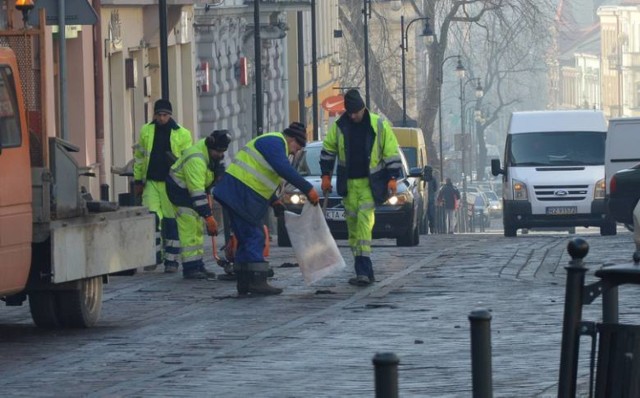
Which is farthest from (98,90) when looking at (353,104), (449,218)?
(449,218)

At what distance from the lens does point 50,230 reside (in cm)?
1340

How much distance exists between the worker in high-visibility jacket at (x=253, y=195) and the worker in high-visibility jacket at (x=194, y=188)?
1.39 meters

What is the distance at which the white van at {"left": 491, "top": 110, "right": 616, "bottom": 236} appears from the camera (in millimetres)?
29938

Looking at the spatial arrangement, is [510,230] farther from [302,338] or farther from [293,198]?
[302,338]

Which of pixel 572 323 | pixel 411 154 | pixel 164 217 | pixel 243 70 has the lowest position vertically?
pixel 411 154

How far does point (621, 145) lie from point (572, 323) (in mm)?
21714

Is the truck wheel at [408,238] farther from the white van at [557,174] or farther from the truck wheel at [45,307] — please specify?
the truck wheel at [45,307]

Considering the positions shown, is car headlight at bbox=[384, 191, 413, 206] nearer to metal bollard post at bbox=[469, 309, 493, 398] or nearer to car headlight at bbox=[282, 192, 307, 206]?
car headlight at bbox=[282, 192, 307, 206]

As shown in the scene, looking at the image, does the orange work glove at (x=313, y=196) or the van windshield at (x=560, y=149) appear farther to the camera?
the van windshield at (x=560, y=149)

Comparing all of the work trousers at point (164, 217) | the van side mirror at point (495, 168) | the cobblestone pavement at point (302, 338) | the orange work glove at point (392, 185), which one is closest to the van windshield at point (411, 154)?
the van side mirror at point (495, 168)

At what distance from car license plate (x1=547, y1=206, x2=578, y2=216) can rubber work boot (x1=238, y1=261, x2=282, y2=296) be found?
14.0 m

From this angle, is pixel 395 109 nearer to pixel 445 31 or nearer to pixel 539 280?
pixel 445 31

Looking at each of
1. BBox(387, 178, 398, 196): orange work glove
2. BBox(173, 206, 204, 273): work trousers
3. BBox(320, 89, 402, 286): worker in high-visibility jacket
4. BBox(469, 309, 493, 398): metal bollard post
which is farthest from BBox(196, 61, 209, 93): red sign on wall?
BBox(469, 309, 493, 398): metal bollard post

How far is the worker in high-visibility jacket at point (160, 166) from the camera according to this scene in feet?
65.0
